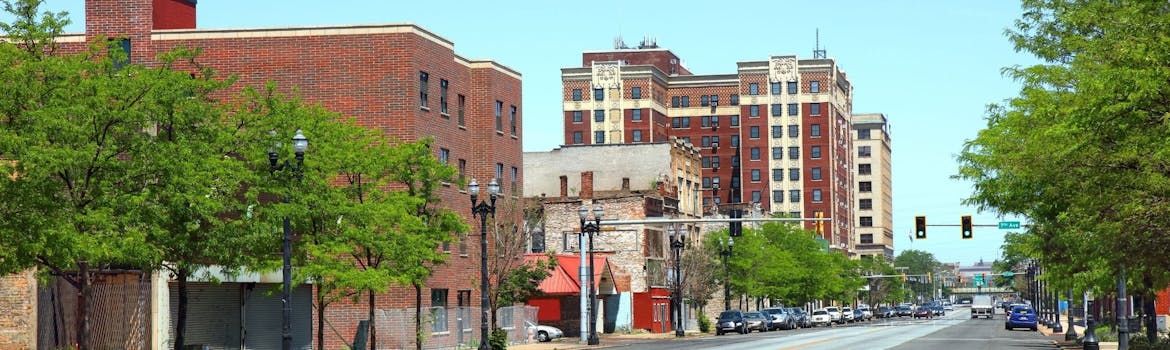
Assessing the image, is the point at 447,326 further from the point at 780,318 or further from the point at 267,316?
the point at 780,318

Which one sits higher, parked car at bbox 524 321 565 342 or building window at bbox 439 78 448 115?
building window at bbox 439 78 448 115

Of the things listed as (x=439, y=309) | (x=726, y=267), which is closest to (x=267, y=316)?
(x=439, y=309)

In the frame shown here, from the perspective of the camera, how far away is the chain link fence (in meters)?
55.2

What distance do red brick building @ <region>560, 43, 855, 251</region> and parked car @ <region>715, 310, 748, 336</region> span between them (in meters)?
93.1

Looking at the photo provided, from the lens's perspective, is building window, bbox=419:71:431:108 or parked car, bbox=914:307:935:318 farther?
parked car, bbox=914:307:935:318

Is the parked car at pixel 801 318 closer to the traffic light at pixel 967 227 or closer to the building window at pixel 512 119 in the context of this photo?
the building window at pixel 512 119

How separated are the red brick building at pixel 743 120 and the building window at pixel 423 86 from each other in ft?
400

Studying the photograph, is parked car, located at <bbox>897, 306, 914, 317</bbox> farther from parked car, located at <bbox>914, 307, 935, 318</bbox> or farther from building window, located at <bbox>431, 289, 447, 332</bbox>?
building window, located at <bbox>431, 289, 447, 332</bbox>

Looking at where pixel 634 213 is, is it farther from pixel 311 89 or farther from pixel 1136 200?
pixel 1136 200

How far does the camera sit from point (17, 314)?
41.3 meters

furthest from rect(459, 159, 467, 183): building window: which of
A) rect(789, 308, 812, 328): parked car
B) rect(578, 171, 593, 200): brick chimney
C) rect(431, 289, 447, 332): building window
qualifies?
rect(789, 308, 812, 328): parked car

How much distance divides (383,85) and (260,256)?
1940cm

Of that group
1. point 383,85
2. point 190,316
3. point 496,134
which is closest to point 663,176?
A: point 496,134

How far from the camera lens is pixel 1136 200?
26.8m
